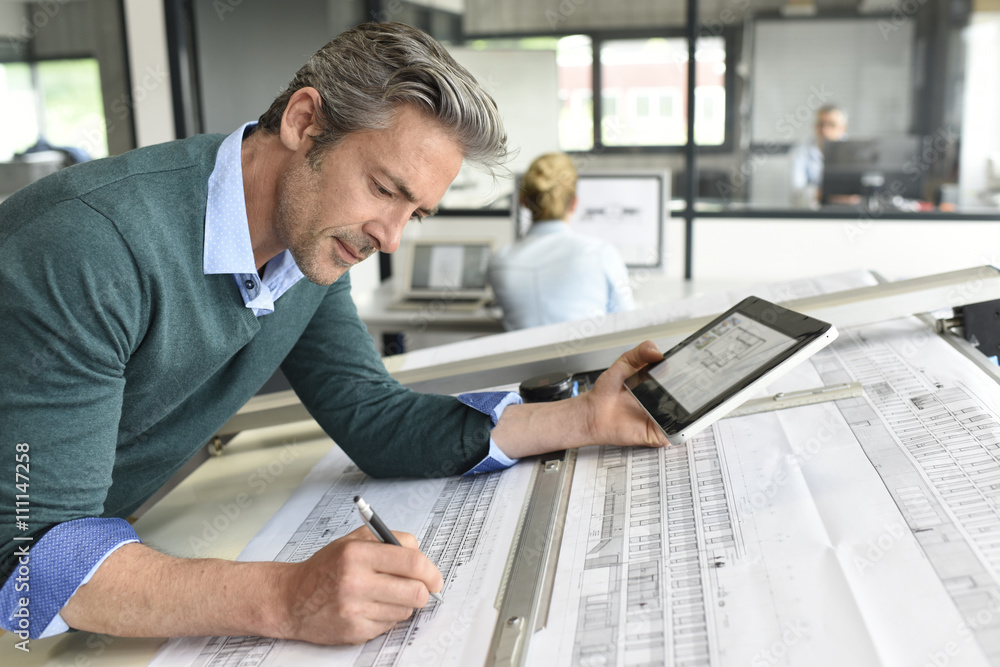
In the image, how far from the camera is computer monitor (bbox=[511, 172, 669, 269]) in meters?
3.27

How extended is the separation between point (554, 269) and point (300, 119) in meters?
1.70

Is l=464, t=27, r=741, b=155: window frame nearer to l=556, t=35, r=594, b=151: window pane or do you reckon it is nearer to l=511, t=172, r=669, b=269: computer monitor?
l=556, t=35, r=594, b=151: window pane

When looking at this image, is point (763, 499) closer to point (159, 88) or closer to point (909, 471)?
point (909, 471)

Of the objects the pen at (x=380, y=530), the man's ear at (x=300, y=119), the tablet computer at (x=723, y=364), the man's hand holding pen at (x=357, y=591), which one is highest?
the man's ear at (x=300, y=119)

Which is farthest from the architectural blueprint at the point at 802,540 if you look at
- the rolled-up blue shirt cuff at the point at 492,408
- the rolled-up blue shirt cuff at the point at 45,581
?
the rolled-up blue shirt cuff at the point at 45,581

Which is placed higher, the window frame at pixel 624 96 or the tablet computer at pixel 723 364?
the window frame at pixel 624 96

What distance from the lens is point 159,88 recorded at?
3.48 m

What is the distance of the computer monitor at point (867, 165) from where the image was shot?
405cm

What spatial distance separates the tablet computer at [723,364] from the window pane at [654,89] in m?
4.41

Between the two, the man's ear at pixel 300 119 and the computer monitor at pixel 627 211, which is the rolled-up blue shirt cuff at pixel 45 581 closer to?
the man's ear at pixel 300 119

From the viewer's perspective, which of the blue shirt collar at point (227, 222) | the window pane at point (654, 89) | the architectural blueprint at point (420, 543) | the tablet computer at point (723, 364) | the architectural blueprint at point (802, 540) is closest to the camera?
the architectural blueprint at point (802, 540)

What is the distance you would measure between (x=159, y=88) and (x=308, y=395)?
9.19ft

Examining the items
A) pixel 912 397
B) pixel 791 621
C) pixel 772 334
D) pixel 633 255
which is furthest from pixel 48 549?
pixel 633 255

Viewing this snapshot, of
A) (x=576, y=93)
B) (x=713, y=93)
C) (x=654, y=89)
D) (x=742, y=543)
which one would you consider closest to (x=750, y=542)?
(x=742, y=543)
